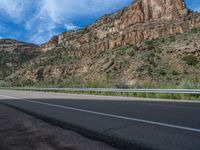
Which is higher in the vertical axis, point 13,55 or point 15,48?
point 15,48

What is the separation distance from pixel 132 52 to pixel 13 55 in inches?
2468

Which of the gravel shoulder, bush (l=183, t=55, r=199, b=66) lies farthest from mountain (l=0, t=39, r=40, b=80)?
the gravel shoulder

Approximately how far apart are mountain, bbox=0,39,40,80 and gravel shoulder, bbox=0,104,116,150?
8247 cm

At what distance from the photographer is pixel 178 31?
6406cm

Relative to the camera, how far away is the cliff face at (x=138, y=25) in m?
68.2

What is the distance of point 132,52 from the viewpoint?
2263 inches

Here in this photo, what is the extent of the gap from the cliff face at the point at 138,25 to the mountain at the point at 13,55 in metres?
21.4

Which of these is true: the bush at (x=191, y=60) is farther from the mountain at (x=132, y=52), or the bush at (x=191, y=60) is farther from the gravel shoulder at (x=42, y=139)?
the gravel shoulder at (x=42, y=139)

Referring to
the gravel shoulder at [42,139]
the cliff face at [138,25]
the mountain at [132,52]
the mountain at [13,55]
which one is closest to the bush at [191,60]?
the mountain at [132,52]

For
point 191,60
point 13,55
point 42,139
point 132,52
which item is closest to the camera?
point 42,139

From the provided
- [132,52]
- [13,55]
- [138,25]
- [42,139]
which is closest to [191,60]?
[132,52]

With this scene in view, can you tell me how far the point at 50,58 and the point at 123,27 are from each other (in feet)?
75.3

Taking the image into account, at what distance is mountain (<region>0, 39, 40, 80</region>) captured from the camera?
3565 inches

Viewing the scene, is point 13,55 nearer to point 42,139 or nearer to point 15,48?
point 15,48
